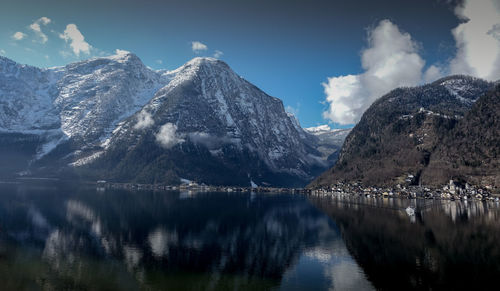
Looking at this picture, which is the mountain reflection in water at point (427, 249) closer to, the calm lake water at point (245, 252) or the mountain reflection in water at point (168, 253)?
the calm lake water at point (245, 252)

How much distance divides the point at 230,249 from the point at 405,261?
127 ft

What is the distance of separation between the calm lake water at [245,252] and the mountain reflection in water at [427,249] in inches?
8.6

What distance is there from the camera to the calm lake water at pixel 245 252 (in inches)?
2131

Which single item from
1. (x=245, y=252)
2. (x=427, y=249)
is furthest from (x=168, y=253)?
(x=427, y=249)

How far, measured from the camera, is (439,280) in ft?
178

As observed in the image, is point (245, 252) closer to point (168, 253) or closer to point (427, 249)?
point (168, 253)

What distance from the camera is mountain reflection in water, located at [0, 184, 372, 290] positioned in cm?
5394

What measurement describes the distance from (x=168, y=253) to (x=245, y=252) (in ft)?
57.9

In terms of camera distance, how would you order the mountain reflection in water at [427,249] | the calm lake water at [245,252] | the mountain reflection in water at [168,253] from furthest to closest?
the mountain reflection in water at [427,249] < the calm lake water at [245,252] < the mountain reflection in water at [168,253]

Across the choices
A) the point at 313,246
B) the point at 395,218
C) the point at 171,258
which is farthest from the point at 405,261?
the point at 395,218

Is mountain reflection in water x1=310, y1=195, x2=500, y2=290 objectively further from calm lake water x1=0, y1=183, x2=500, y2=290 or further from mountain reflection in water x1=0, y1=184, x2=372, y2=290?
mountain reflection in water x1=0, y1=184, x2=372, y2=290

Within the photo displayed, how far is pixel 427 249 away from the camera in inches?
2977

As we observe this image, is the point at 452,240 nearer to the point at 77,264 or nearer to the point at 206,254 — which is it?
the point at 206,254

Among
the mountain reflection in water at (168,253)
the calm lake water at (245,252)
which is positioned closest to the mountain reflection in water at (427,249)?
the calm lake water at (245,252)
